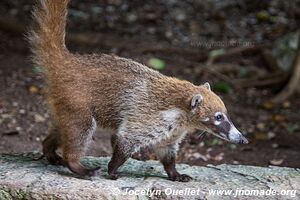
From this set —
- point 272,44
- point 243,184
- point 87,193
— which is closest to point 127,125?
point 87,193

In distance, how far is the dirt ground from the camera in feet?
25.6

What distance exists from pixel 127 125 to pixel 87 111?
14.1 inches

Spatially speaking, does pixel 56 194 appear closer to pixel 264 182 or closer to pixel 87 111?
pixel 87 111

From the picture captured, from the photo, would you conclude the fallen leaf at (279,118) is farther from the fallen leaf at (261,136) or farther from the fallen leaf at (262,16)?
the fallen leaf at (262,16)

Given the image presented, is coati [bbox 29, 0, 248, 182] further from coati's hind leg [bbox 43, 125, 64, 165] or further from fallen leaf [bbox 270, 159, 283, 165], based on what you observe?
fallen leaf [bbox 270, 159, 283, 165]

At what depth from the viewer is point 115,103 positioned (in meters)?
5.49

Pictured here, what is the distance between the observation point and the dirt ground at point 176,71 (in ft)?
25.6

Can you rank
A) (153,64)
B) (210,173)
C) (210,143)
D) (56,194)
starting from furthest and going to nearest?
(153,64) < (210,143) < (210,173) < (56,194)

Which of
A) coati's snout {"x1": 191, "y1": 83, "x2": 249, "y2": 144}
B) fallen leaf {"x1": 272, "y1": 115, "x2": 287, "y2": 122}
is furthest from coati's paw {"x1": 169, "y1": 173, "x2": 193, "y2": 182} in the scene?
fallen leaf {"x1": 272, "y1": 115, "x2": 287, "y2": 122}

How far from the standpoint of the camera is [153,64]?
10117 mm

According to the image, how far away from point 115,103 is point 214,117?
0.86m

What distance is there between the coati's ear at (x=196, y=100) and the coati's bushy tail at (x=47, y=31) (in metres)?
1.21

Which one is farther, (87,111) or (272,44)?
(272,44)

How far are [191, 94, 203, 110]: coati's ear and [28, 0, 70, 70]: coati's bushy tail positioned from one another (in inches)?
47.8
